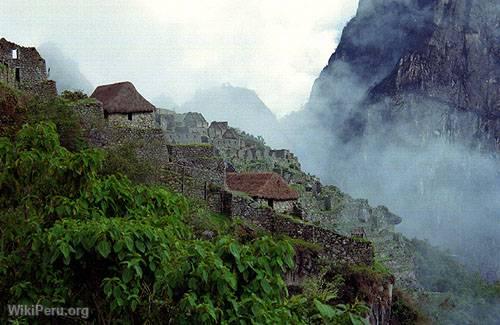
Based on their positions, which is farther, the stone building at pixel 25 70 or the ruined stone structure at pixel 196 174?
the stone building at pixel 25 70

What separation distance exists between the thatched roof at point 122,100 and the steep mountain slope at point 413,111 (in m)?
94.0

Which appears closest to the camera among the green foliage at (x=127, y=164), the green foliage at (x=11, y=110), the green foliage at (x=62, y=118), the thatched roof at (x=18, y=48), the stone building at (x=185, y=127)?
the green foliage at (x=127, y=164)

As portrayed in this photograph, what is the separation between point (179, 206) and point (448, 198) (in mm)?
123551

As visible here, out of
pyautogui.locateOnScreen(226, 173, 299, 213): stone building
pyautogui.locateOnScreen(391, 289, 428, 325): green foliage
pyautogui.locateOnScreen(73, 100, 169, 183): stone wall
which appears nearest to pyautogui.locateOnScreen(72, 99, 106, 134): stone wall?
pyautogui.locateOnScreen(73, 100, 169, 183): stone wall

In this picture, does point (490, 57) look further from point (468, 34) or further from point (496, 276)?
point (496, 276)

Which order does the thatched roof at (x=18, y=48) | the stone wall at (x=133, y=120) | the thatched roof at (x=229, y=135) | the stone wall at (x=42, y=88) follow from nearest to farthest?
1. the stone wall at (x=42, y=88)
2. the thatched roof at (x=18, y=48)
3. the stone wall at (x=133, y=120)
4. the thatched roof at (x=229, y=135)

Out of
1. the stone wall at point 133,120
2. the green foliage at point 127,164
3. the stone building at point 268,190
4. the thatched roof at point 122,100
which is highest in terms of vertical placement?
the thatched roof at point 122,100

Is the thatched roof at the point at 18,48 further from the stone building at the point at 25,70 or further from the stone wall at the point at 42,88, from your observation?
the stone wall at the point at 42,88

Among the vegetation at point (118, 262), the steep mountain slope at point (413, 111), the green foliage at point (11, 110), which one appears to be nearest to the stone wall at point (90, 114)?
the green foliage at point (11, 110)

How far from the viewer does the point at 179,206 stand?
31.2 ft

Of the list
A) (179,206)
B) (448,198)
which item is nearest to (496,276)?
(448,198)

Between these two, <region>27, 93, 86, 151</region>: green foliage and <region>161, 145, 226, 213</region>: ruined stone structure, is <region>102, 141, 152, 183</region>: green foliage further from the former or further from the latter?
<region>161, 145, 226, 213</region>: ruined stone structure

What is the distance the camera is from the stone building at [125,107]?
83.0 ft

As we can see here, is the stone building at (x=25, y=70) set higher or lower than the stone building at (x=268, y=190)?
higher
